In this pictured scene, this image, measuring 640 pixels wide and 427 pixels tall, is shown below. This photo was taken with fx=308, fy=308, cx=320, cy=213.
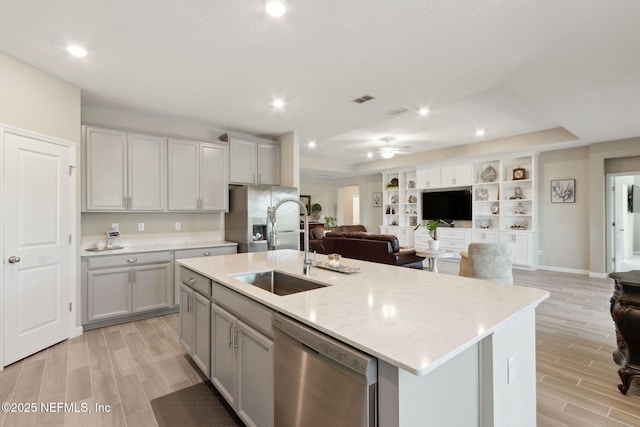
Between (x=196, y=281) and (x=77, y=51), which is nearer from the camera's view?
(x=196, y=281)

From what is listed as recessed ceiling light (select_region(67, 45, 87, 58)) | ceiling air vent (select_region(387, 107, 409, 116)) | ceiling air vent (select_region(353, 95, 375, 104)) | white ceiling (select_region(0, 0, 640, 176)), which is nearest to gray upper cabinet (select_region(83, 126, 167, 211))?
white ceiling (select_region(0, 0, 640, 176))

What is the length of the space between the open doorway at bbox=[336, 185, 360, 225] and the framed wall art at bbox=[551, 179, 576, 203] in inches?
241

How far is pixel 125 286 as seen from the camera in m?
3.62

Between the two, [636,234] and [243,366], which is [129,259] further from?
[636,234]

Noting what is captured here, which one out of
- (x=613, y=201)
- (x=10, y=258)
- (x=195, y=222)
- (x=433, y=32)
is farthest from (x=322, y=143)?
(x=613, y=201)

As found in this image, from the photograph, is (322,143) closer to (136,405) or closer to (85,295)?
(85,295)

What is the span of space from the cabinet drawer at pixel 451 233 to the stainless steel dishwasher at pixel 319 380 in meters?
7.24

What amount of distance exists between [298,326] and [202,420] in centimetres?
123

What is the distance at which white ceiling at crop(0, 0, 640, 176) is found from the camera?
6.93ft

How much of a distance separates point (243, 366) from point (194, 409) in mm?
643

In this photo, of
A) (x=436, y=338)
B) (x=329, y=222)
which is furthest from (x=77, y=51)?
(x=329, y=222)

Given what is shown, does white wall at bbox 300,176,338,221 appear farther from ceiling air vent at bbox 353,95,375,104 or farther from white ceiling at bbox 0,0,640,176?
ceiling air vent at bbox 353,95,375,104

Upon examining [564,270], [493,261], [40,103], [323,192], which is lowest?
[564,270]

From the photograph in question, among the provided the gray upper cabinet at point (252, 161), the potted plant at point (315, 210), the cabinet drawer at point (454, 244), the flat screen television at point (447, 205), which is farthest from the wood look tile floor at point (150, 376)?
the potted plant at point (315, 210)
